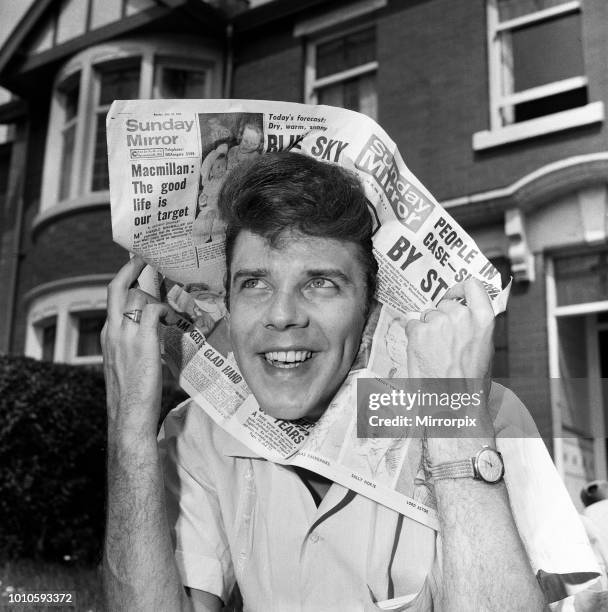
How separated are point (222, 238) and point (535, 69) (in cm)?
243

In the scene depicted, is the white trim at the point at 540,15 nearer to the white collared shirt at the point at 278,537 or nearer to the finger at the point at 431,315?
the finger at the point at 431,315

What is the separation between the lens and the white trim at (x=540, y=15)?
286 centimetres

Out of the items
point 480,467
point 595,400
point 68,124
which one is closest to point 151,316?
point 480,467

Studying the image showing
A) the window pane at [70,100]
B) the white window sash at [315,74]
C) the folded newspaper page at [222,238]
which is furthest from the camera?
the window pane at [70,100]

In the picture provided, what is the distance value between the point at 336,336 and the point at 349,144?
25 cm

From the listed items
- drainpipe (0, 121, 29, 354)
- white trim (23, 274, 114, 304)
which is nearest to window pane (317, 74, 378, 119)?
white trim (23, 274, 114, 304)

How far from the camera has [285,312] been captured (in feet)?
2.88

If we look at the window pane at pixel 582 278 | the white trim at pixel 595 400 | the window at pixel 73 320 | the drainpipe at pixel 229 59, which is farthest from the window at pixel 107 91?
the white trim at pixel 595 400

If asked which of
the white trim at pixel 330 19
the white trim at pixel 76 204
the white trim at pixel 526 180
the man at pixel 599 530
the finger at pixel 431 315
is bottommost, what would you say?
the man at pixel 599 530

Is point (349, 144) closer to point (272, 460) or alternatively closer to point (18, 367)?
point (272, 460)

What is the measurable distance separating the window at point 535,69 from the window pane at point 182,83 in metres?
2.10

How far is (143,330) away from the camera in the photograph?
915mm

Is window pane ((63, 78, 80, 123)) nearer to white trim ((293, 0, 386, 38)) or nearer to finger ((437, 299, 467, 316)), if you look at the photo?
white trim ((293, 0, 386, 38))

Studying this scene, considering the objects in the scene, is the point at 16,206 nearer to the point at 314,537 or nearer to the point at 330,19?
the point at 330,19
